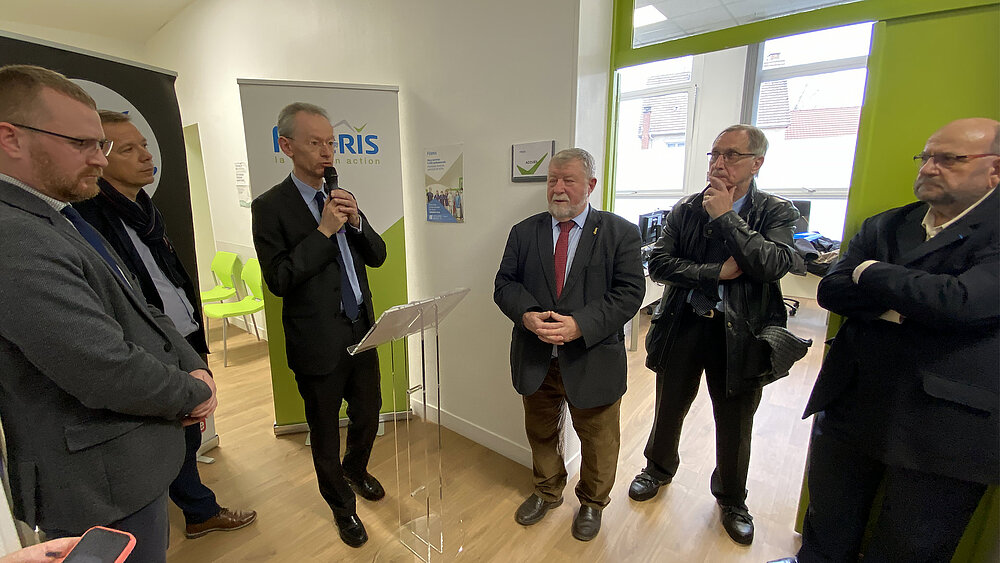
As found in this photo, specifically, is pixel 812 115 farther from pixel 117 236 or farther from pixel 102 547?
pixel 102 547

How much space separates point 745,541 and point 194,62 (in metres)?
6.11

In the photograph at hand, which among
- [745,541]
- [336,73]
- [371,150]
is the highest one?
[336,73]

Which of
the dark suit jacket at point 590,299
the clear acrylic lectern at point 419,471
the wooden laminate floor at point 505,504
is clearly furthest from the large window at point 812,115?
the clear acrylic lectern at point 419,471

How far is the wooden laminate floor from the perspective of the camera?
6.14ft

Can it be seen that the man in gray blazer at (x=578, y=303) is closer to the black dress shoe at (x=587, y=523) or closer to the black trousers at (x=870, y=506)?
the black dress shoe at (x=587, y=523)

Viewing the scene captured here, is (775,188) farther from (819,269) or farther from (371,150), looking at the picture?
(371,150)

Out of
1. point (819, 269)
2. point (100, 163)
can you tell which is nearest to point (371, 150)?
point (100, 163)

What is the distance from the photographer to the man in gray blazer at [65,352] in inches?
34.9

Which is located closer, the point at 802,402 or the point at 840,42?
the point at 802,402

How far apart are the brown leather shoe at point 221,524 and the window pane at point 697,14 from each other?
3046mm

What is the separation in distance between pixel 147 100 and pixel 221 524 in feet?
7.42

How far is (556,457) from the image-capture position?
2059 millimetres

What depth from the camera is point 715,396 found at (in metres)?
1.95

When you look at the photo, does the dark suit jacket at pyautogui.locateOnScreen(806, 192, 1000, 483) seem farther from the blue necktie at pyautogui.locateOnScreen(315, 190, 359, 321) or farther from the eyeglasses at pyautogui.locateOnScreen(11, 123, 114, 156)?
the eyeglasses at pyautogui.locateOnScreen(11, 123, 114, 156)
